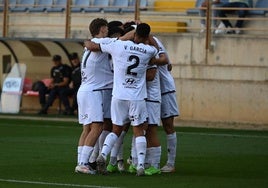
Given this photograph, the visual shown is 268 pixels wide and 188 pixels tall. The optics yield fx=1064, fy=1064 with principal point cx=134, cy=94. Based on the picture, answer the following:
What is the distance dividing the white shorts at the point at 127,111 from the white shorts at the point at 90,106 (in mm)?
279

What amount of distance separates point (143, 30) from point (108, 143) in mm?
1641

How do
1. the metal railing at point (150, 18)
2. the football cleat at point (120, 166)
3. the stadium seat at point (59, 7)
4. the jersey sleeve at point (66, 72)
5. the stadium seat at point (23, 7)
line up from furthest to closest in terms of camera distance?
1. the stadium seat at point (23, 7)
2. the stadium seat at point (59, 7)
3. the jersey sleeve at point (66, 72)
4. the metal railing at point (150, 18)
5. the football cleat at point (120, 166)

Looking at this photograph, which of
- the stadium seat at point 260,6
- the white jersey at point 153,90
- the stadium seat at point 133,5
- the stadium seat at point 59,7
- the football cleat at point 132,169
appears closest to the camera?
the white jersey at point 153,90

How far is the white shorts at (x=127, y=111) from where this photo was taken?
14.9m

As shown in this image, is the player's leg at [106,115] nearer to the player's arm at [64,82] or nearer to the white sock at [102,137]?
the white sock at [102,137]

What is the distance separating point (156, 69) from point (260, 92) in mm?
12592

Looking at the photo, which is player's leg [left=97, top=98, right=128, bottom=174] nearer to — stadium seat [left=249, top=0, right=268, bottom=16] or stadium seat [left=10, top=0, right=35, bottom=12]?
stadium seat [left=249, top=0, right=268, bottom=16]

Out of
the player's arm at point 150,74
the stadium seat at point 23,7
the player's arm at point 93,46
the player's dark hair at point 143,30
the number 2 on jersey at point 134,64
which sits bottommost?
the player's arm at point 150,74

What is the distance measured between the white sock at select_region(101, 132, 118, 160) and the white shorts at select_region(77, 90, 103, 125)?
1.19 ft

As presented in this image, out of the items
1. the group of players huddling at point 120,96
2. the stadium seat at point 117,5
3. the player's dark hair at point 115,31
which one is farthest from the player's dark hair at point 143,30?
the stadium seat at point 117,5

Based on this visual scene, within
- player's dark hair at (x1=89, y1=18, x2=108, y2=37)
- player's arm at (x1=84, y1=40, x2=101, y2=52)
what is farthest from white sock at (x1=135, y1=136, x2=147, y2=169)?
player's dark hair at (x1=89, y1=18, x2=108, y2=37)

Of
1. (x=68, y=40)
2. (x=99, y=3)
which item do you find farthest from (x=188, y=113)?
(x=99, y=3)

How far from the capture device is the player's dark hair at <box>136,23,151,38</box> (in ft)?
→ 48.3

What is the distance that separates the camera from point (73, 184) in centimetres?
1338
